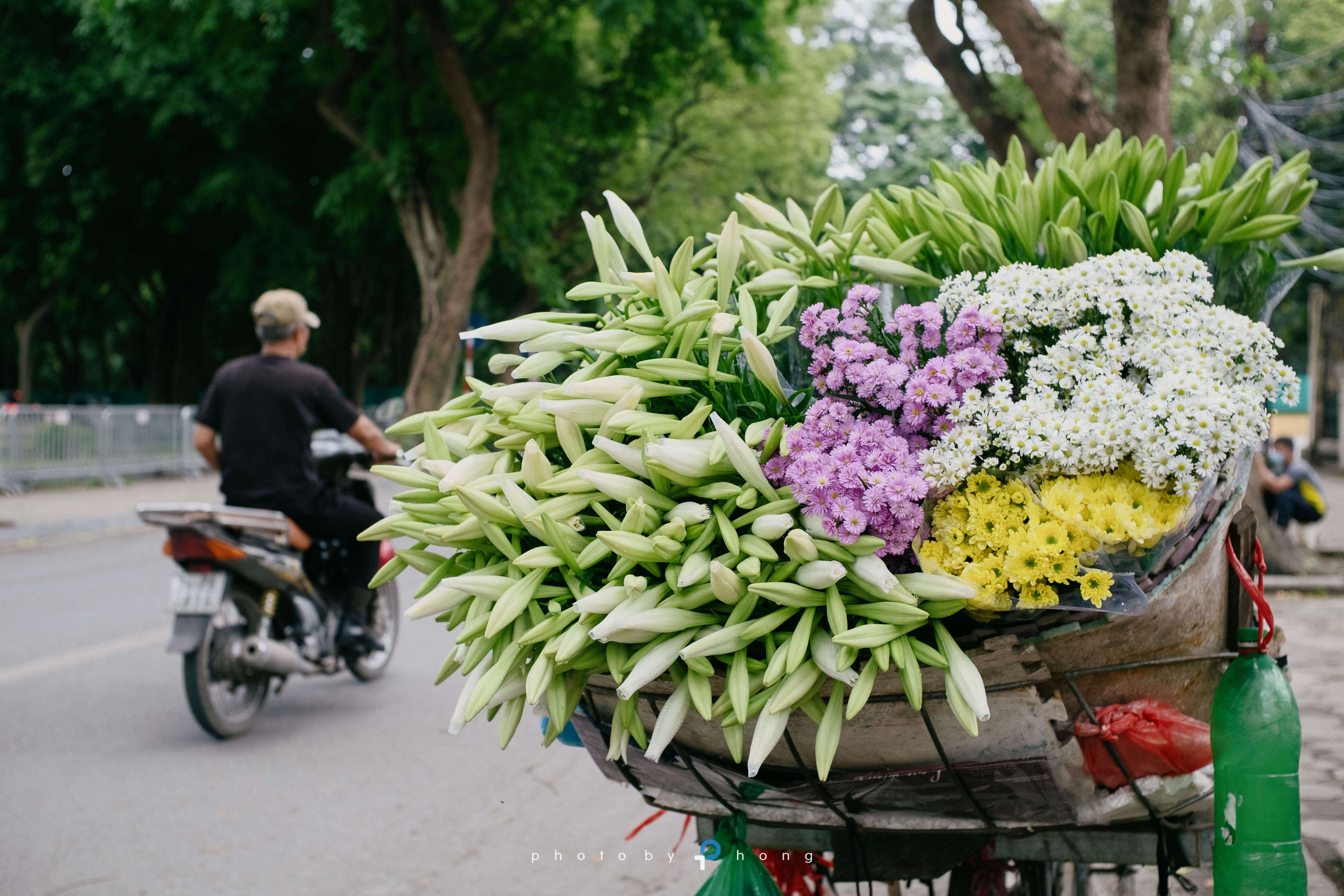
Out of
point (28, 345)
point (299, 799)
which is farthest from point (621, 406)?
point (28, 345)

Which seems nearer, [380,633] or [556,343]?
[556,343]

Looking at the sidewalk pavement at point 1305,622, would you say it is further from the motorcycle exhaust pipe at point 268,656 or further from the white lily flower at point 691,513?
the motorcycle exhaust pipe at point 268,656

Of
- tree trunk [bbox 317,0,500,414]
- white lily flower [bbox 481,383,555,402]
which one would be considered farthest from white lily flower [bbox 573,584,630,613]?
tree trunk [bbox 317,0,500,414]

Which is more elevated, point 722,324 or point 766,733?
point 722,324

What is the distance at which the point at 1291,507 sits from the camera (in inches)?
403

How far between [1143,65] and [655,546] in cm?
683

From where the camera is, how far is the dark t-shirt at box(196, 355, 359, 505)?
4.75 m

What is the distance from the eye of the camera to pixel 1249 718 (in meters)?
1.51

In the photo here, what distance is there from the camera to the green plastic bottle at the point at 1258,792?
1.48 metres

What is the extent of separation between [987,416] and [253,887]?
109 inches

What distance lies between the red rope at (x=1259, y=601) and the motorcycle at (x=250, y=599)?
3775 mm

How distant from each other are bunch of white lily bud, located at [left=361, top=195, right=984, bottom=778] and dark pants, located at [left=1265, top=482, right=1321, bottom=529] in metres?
9.96

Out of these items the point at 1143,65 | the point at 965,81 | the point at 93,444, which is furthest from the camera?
the point at 93,444

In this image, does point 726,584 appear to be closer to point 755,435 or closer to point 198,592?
point 755,435
